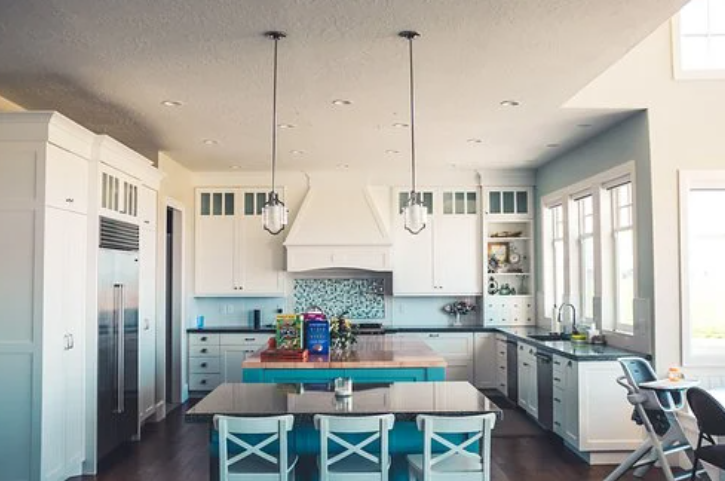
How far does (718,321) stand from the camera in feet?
17.1

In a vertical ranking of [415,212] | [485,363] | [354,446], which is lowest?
[485,363]

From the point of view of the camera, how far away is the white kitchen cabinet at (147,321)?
6.22 metres

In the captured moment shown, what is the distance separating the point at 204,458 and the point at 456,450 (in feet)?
9.82

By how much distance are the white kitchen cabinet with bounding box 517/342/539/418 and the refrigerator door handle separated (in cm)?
393

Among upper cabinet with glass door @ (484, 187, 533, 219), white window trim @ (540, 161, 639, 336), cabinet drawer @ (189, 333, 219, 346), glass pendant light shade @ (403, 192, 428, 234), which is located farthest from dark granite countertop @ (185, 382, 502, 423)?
upper cabinet with glass door @ (484, 187, 533, 219)

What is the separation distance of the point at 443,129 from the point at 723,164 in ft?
7.73

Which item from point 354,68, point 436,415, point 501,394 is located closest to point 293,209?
point 501,394

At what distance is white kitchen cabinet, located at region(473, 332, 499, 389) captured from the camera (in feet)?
A: 26.6

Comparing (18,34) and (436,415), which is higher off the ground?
(18,34)

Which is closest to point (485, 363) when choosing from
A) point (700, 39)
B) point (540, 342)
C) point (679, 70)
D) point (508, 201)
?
point (540, 342)

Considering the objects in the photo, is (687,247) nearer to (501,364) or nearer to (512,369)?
(512,369)

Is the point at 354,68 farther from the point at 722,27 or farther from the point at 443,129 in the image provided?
the point at 722,27

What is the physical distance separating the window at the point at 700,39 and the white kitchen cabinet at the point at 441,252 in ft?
11.8

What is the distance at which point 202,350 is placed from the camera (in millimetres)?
8023
